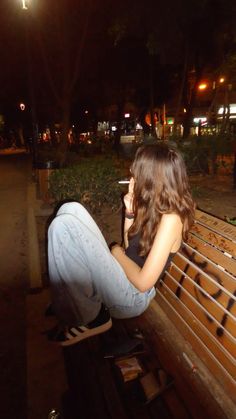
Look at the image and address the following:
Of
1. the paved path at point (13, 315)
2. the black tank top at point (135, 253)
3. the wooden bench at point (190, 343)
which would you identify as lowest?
the paved path at point (13, 315)

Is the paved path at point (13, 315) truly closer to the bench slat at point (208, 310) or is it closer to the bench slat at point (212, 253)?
the bench slat at point (208, 310)

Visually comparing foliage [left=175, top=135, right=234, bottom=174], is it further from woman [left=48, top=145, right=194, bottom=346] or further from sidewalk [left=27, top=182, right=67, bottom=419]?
woman [left=48, top=145, right=194, bottom=346]

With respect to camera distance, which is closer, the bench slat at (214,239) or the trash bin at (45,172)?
the bench slat at (214,239)

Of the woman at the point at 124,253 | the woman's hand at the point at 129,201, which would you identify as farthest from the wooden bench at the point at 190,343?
the woman's hand at the point at 129,201

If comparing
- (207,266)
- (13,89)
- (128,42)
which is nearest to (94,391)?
(207,266)

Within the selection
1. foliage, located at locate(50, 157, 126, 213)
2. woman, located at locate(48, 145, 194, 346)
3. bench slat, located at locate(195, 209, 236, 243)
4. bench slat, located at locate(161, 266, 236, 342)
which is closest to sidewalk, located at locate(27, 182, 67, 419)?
woman, located at locate(48, 145, 194, 346)

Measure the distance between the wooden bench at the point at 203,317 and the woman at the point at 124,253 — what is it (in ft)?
0.89

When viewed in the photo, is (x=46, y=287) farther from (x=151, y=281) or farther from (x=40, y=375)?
(x=151, y=281)

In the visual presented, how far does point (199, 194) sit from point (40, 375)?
21.4ft

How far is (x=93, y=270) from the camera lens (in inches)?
88.9

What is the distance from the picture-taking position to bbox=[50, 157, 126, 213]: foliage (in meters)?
6.27

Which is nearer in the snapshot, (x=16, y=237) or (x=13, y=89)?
(x=16, y=237)

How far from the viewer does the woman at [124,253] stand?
2.15 m

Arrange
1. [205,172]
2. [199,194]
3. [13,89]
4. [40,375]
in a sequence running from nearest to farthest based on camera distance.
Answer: [40,375] < [199,194] < [205,172] < [13,89]
